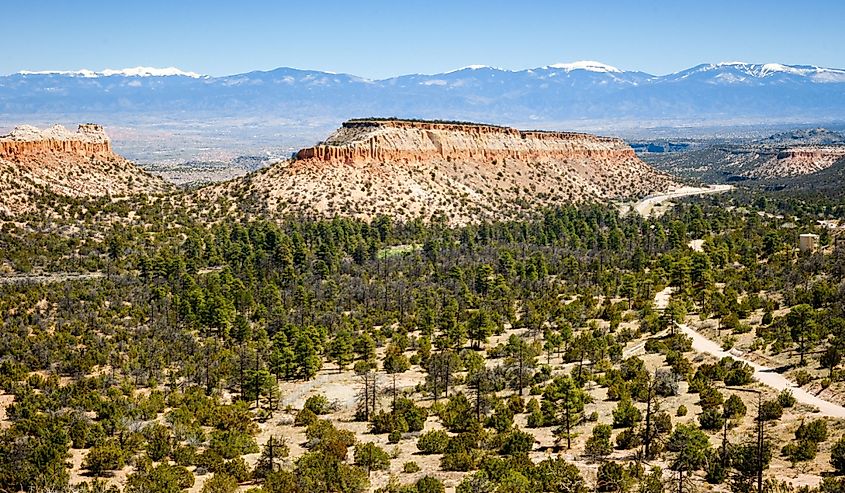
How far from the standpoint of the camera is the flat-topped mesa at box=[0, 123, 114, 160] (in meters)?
104

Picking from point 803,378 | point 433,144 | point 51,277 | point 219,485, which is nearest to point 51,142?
point 51,277

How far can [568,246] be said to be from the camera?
325ft

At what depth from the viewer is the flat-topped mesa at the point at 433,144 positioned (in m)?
119

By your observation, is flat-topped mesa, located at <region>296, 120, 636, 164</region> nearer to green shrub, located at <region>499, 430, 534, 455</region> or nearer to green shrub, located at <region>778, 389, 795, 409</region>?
green shrub, located at <region>499, 430, 534, 455</region>

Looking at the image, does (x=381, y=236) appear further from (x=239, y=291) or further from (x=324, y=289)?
(x=239, y=291)

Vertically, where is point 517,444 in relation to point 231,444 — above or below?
above

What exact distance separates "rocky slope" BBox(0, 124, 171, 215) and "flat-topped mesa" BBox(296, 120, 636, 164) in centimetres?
2647

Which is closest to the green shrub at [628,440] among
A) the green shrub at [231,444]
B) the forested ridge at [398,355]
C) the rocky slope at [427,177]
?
the forested ridge at [398,355]

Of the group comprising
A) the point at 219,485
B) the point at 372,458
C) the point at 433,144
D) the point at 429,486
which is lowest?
the point at 372,458

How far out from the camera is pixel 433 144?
429 ft

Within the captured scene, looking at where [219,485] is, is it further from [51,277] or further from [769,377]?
[51,277]

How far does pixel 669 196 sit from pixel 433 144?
2028 inches

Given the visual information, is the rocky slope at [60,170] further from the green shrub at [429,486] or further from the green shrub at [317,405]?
the green shrub at [429,486]

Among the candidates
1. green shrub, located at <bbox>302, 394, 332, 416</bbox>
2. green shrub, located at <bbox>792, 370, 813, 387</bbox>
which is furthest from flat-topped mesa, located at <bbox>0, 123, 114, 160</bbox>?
green shrub, located at <bbox>792, 370, 813, 387</bbox>
